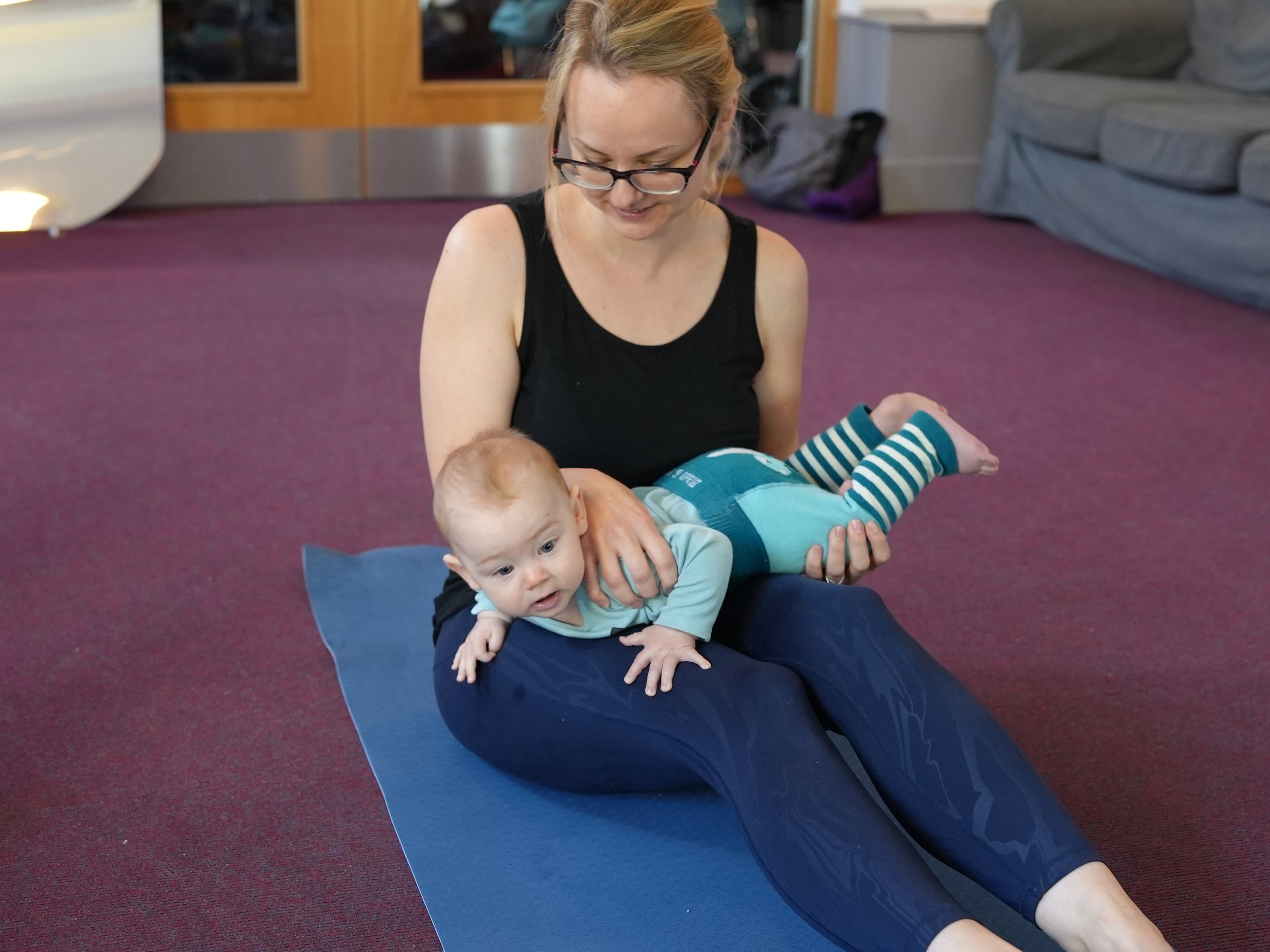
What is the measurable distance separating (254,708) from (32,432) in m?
1.24

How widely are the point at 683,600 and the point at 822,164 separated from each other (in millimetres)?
3645

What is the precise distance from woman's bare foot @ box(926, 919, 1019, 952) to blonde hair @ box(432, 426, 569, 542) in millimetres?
543

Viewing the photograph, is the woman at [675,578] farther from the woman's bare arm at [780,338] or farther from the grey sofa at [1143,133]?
the grey sofa at [1143,133]

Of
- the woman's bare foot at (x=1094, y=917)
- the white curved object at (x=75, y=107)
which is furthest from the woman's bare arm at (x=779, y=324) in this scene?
the white curved object at (x=75, y=107)

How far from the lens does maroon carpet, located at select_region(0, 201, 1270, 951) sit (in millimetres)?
1450

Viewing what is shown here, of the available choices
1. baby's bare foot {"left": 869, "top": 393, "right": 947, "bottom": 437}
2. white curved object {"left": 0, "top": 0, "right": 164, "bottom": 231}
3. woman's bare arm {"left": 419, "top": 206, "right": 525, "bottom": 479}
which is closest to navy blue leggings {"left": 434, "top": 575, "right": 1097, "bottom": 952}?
woman's bare arm {"left": 419, "top": 206, "right": 525, "bottom": 479}

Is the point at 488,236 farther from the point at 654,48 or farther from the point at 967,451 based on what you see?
the point at 967,451

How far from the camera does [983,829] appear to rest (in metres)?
1.18

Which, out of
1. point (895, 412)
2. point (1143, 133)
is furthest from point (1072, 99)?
point (895, 412)

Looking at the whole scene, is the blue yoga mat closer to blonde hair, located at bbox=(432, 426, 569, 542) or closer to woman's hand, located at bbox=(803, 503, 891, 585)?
woman's hand, located at bbox=(803, 503, 891, 585)

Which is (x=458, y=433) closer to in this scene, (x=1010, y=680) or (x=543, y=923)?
(x=543, y=923)

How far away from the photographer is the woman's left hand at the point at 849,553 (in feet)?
4.83

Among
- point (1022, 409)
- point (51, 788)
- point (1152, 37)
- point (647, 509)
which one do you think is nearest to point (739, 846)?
point (647, 509)

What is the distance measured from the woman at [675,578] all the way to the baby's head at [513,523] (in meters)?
0.06
